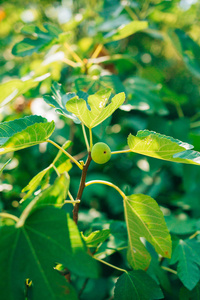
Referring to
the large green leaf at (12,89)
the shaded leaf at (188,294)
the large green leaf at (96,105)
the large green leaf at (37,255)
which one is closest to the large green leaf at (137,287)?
the shaded leaf at (188,294)

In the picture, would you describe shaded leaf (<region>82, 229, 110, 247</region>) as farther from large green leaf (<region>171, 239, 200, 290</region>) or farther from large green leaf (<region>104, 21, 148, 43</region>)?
large green leaf (<region>104, 21, 148, 43</region>)

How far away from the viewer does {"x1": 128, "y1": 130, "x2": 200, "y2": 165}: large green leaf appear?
0.51m

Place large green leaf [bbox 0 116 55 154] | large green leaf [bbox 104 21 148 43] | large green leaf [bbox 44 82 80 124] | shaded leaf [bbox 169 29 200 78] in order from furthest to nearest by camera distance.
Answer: shaded leaf [bbox 169 29 200 78]
large green leaf [bbox 104 21 148 43]
large green leaf [bbox 44 82 80 124]
large green leaf [bbox 0 116 55 154]

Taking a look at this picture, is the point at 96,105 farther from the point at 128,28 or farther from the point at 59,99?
the point at 128,28

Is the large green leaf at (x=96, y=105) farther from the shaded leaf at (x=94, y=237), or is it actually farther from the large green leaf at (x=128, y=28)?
the large green leaf at (x=128, y=28)

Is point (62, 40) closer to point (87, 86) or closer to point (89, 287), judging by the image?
point (87, 86)

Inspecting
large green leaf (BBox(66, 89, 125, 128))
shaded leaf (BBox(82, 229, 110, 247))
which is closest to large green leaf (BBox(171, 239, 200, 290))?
shaded leaf (BBox(82, 229, 110, 247))

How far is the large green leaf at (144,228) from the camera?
0.55 meters

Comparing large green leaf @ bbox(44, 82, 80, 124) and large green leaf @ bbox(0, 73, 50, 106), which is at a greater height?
large green leaf @ bbox(0, 73, 50, 106)

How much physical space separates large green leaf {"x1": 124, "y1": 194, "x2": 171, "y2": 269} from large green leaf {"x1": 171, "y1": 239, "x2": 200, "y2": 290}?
14 centimetres

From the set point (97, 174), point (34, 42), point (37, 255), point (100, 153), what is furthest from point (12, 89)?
point (97, 174)

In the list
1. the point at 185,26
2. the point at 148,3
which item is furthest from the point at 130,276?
the point at 185,26

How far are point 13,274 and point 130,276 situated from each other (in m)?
0.31

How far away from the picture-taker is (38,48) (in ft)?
3.20
